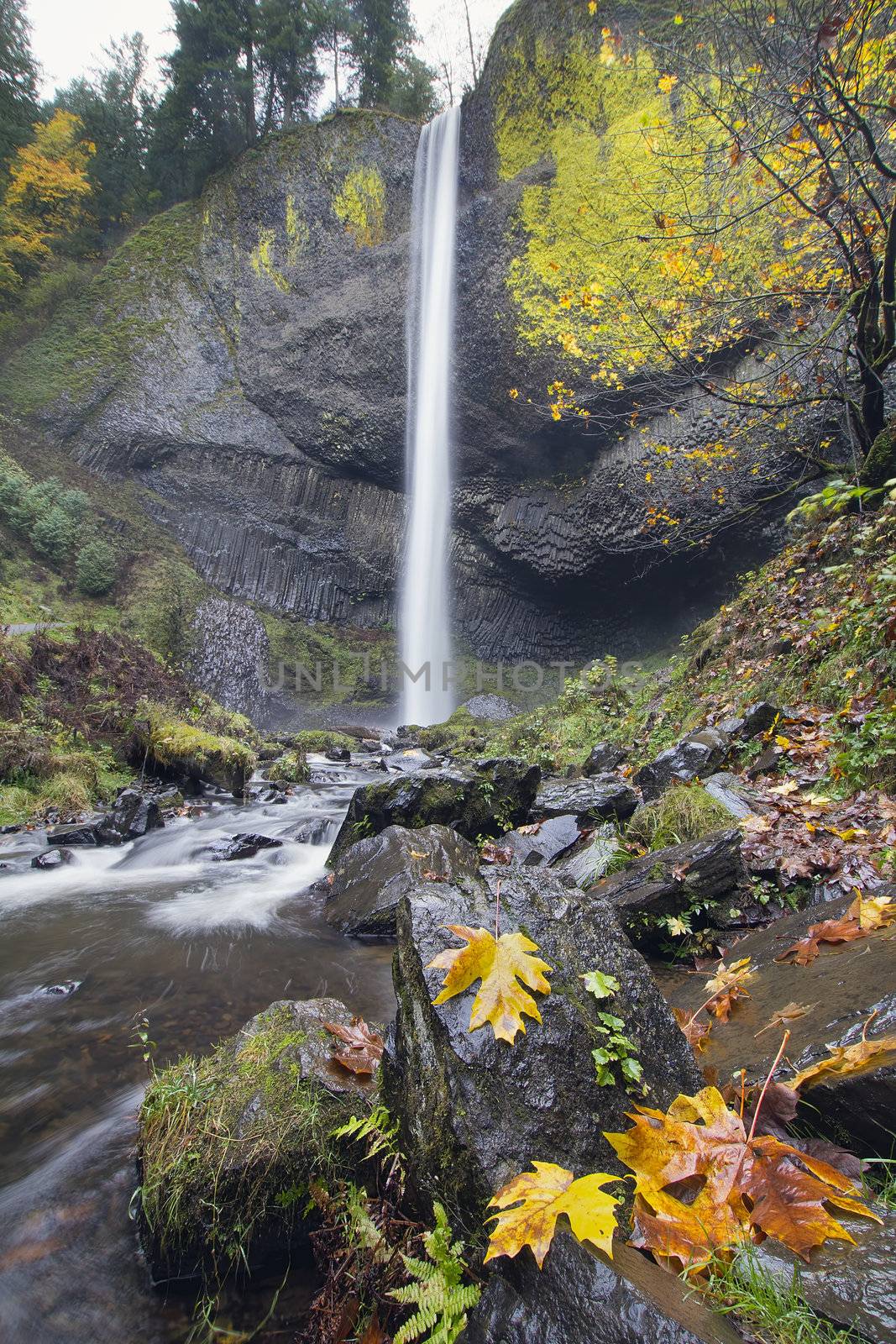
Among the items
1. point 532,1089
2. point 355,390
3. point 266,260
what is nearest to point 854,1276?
point 532,1089

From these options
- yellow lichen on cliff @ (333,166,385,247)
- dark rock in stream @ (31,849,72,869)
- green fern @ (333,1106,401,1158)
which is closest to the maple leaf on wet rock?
green fern @ (333,1106,401,1158)

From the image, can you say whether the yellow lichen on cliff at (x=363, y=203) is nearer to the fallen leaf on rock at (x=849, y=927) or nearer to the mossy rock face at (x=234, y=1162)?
the fallen leaf on rock at (x=849, y=927)

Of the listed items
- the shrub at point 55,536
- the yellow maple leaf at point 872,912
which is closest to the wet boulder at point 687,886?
the yellow maple leaf at point 872,912

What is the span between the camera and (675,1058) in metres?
1.53

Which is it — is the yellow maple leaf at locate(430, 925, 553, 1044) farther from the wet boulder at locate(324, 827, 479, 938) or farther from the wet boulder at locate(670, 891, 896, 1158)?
the wet boulder at locate(324, 827, 479, 938)

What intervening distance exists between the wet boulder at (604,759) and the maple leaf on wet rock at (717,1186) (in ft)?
17.0

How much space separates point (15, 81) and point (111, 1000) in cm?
3239

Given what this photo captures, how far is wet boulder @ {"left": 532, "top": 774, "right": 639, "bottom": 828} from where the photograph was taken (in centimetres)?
464

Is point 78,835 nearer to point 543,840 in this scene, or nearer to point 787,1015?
point 543,840

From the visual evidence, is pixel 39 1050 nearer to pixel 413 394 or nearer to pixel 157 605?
pixel 157 605

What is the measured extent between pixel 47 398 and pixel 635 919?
22810mm

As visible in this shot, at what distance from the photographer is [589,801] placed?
4805 millimetres

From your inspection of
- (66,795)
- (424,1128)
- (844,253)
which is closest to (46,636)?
(66,795)

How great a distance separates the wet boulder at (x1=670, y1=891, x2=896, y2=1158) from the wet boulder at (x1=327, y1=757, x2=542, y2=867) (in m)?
3.18
